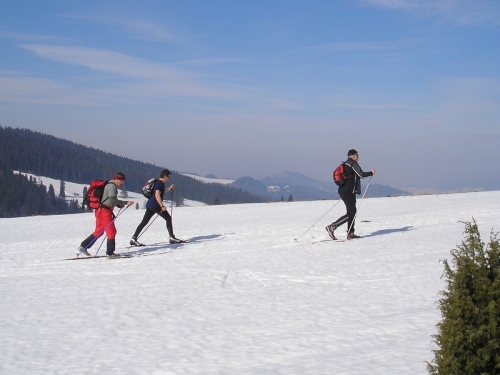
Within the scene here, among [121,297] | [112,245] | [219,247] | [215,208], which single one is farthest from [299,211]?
[121,297]

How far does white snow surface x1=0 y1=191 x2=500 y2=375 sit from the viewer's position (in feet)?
19.6

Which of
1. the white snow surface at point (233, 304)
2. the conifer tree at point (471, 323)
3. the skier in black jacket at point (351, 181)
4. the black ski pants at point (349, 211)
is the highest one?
the skier in black jacket at point (351, 181)

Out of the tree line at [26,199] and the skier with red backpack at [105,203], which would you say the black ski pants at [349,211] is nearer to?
the skier with red backpack at [105,203]

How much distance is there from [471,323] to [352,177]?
10976mm

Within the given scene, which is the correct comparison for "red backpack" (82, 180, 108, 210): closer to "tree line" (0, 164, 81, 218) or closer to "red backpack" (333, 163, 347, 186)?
"red backpack" (333, 163, 347, 186)

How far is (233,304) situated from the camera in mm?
8453

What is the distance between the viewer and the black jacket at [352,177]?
47.5ft

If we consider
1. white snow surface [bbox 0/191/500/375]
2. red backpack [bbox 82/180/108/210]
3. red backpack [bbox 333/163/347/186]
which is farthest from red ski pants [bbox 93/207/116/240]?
red backpack [bbox 333/163/347/186]

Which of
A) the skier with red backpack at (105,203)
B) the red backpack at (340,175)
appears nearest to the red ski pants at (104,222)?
the skier with red backpack at (105,203)

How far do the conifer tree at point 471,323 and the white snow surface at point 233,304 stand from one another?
166cm

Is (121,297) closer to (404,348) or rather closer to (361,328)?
(361,328)

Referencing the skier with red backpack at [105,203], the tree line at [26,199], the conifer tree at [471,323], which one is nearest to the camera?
the conifer tree at [471,323]

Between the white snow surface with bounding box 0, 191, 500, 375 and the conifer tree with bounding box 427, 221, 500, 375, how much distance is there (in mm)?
1657

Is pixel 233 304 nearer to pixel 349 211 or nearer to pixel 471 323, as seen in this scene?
pixel 471 323
